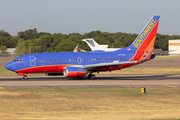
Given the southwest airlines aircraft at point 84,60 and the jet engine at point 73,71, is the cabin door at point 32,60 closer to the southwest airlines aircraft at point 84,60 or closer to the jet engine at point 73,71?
the southwest airlines aircraft at point 84,60

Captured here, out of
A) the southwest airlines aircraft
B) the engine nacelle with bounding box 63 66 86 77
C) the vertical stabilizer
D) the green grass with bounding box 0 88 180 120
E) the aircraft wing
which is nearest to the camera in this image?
the green grass with bounding box 0 88 180 120

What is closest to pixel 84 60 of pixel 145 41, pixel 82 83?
pixel 82 83

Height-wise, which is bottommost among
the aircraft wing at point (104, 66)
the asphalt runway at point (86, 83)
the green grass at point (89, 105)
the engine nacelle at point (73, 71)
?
the green grass at point (89, 105)

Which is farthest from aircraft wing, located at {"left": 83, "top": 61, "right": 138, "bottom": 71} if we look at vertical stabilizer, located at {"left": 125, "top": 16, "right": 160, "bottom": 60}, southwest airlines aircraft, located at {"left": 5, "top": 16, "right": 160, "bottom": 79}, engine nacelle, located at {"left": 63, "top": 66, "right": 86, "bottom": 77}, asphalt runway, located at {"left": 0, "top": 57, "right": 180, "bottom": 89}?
vertical stabilizer, located at {"left": 125, "top": 16, "right": 160, "bottom": 60}

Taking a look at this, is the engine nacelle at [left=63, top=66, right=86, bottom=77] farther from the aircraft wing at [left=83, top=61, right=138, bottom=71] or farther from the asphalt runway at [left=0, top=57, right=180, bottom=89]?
the aircraft wing at [left=83, top=61, right=138, bottom=71]

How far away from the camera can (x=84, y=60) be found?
39.9m

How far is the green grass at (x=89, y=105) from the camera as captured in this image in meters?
16.8

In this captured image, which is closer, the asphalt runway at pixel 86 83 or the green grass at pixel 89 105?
the green grass at pixel 89 105

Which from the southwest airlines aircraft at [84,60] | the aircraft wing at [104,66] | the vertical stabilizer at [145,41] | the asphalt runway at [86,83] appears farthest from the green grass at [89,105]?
the vertical stabilizer at [145,41]

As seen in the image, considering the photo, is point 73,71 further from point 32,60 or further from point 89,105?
point 89,105

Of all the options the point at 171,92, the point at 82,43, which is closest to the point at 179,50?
the point at 82,43

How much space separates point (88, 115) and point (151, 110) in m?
4.77

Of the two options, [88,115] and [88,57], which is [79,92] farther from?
[88,57]

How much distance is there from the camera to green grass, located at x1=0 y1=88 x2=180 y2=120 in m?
16.8
